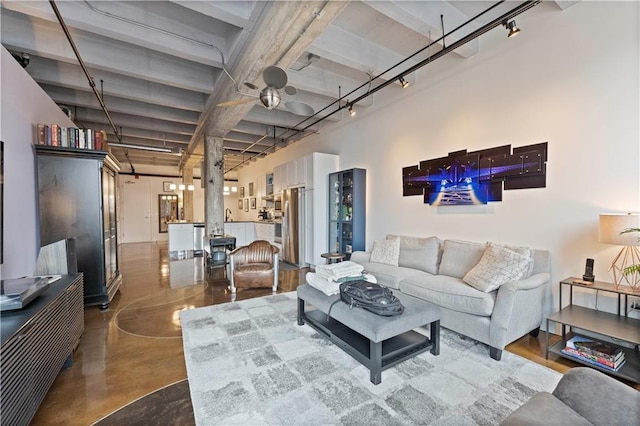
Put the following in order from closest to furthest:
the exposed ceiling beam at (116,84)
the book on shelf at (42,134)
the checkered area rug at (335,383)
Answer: the checkered area rug at (335,383), the book on shelf at (42,134), the exposed ceiling beam at (116,84)

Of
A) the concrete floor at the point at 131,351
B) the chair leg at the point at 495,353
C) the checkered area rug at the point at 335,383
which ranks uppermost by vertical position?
the chair leg at the point at 495,353

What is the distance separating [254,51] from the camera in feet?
10.00

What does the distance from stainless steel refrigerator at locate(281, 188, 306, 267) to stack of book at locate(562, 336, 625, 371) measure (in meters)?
4.76

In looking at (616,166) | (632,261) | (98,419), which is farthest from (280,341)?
(616,166)

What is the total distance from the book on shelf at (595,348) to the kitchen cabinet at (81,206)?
17.0 ft

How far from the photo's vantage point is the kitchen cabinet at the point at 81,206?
3262 millimetres

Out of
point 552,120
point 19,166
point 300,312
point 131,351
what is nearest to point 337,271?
point 300,312

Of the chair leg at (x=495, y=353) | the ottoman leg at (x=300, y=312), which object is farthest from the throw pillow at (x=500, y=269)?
the ottoman leg at (x=300, y=312)

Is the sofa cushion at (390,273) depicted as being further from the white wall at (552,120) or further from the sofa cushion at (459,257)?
the white wall at (552,120)

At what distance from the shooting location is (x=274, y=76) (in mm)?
2799

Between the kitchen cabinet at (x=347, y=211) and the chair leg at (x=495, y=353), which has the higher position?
the kitchen cabinet at (x=347, y=211)

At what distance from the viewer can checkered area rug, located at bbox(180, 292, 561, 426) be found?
1.78 metres

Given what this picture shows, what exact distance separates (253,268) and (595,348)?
13.2 feet

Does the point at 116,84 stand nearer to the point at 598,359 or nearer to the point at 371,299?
the point at 371,299
